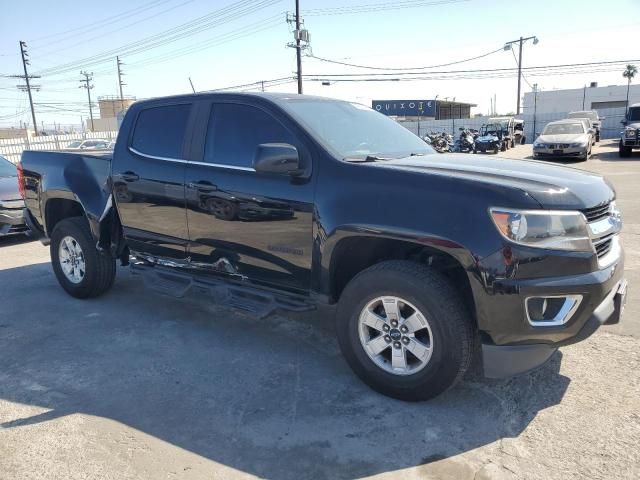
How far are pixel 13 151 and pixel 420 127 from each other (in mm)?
29163

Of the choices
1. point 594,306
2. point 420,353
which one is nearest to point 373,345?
point 420,353

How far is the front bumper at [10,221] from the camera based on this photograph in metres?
8.08

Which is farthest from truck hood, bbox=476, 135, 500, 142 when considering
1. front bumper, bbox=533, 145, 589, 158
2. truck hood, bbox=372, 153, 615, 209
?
truck hood, bbox=372, 153, 615, 209

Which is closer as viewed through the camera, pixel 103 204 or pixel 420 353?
pixel 420 353

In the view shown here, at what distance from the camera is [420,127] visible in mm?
43094

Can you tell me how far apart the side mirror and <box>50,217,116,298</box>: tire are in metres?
2.62

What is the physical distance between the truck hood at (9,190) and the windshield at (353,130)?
6352 millimetres

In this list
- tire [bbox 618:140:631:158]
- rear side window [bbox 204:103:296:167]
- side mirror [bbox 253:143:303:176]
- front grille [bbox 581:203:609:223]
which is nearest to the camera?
front grille [bbox 581:203:609:223]

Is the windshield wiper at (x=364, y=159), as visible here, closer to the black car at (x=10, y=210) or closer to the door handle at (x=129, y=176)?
the door handle at (x=129, y=176)

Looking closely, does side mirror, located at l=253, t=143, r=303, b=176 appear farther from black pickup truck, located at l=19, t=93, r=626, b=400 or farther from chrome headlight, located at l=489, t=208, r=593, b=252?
chrome headlight, located at l=489, t=208, r=593, b=252

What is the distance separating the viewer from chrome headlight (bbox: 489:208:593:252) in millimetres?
2781

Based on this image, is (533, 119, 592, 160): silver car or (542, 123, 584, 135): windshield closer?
(533, 119, 592, 160): silver car

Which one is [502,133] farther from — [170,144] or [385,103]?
[385,103]

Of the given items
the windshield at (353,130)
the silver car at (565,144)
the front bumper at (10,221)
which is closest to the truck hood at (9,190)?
the front bumper at (10,221)
